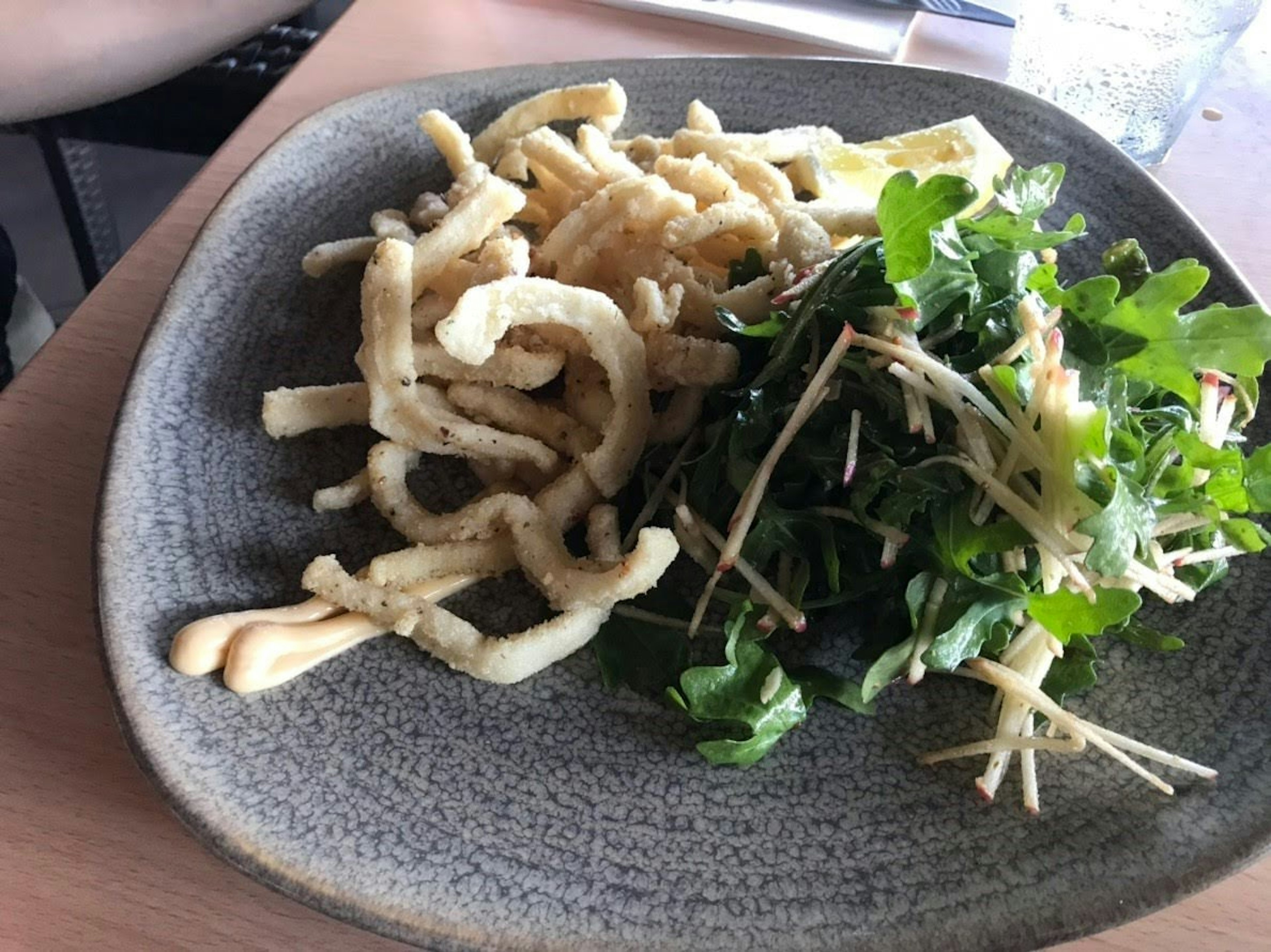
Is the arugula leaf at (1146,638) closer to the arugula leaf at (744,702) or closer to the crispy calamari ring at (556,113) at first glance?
the arugula leaf at (744,702)

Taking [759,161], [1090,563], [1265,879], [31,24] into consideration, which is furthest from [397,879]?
[31,24]

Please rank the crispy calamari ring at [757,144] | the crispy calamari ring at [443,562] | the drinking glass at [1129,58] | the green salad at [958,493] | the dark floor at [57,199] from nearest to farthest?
the green salad at [958,493] → the crispy calamari ring at [443,562] → the crispy calamari ring at [757,144] → the drinking glass at [1129,58] → the dark floor at [57,199]

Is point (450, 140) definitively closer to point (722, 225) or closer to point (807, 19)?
point (722, 225)

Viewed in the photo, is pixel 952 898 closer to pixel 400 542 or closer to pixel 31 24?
pixel 400 542

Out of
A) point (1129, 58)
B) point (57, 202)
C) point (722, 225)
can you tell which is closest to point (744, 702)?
point (722, 225)

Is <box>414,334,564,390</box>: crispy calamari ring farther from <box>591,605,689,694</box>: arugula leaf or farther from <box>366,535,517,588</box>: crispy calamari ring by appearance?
<box>591,605,689,694</box>: arugula leaf

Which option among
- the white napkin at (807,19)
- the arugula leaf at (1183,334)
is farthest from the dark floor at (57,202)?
the arugula leaf at (1183,334)
